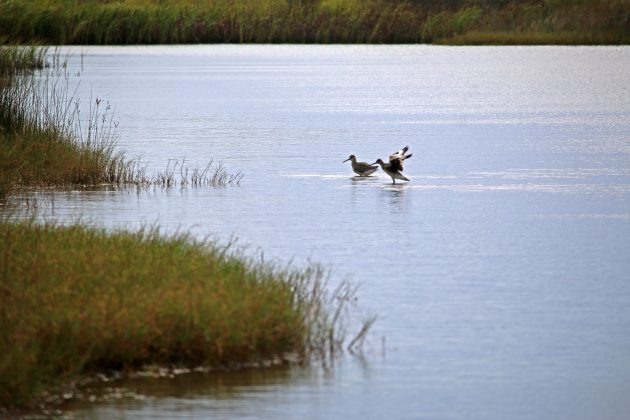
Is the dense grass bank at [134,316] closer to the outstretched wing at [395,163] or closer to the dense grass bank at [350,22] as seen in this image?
the outstretched wing at [395,163]

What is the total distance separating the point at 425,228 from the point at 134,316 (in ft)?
22.6

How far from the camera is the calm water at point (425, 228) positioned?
328 inches

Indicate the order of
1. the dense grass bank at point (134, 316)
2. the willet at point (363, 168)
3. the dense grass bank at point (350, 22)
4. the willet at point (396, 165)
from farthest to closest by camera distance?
1. the dense grass bank at point (350, 22)
2. the willet at point (363, 168)
3. the willet at point (396, 165)
4. the dense grass bank at point (134, 316)

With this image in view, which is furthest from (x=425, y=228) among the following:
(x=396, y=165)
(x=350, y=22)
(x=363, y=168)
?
(x=350, y=22)

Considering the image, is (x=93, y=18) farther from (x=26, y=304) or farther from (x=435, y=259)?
(x=26, y=304)

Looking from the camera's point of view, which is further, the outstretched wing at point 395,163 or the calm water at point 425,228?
the outstretched wing at point 395,163

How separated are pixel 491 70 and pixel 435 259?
39.0 m

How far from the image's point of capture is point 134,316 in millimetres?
8336

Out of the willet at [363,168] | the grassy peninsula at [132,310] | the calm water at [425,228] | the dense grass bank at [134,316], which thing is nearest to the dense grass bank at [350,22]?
the calm water at [425,228]

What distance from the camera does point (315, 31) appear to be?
57531mm

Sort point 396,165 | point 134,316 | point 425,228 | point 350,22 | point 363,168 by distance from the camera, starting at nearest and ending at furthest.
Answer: point 134,316
point 425,228
point 396,165
point 363,168
point 350,22

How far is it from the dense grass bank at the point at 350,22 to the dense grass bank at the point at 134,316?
40537 mm

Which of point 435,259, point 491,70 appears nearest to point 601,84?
point 491,70

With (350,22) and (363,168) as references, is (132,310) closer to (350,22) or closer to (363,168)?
(363,168)
